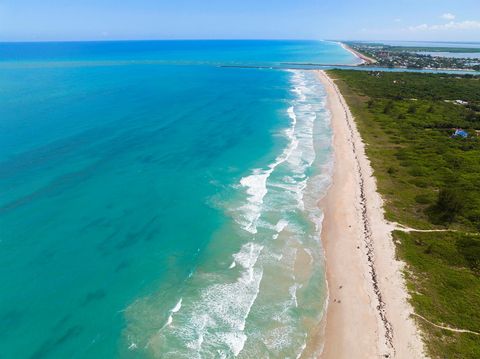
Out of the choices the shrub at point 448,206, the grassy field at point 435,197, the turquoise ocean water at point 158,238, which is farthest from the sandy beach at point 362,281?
the shrub at point 448,206

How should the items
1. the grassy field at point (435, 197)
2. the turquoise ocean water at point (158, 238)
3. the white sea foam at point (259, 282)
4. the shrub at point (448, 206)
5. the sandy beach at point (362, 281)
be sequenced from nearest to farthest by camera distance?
the sandy beach at point (362, 281) → the white sea foam at point (259, 282) → the turquoise ocean water at point (158, 238) → the grassy field at point (435, 197) → the shrub at point (448, 206)

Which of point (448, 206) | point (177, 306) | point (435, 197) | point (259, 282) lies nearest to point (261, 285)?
point (259, 282)

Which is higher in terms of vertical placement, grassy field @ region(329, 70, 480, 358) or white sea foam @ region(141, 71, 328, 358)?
grassy field @ region(329, 70, 480, 358)

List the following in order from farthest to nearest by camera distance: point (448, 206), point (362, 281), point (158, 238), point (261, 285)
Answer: point (448, 206), point (158, 238), point (362, 281), point (261, 285)

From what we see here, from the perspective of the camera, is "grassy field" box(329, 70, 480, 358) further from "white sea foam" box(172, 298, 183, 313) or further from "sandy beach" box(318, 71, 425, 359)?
"white sea foam" box(172, 298, 183, 313)

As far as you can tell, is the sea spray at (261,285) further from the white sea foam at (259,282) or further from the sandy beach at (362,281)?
the sandy beach at (362,281)

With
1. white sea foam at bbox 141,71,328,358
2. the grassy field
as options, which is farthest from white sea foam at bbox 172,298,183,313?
the grassy field

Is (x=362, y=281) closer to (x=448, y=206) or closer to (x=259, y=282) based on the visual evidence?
(x=259, y=282)
